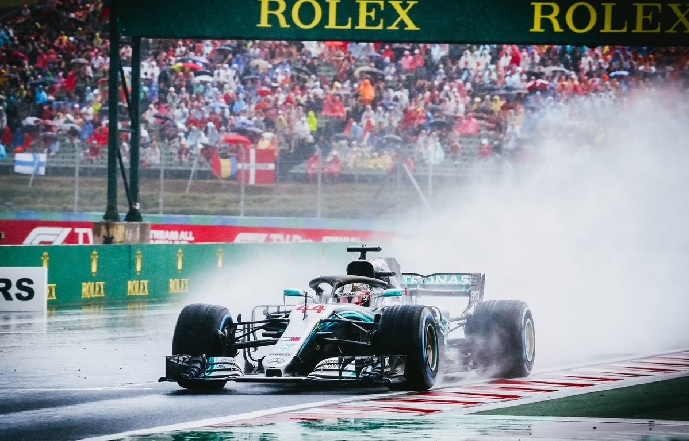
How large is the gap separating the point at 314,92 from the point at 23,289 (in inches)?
488

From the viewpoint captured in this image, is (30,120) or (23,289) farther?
(30,120)

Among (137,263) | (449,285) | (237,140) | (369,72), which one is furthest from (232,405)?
(369,72)

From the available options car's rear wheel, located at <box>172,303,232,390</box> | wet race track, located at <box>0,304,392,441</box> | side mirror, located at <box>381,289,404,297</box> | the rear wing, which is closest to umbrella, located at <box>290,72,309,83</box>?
wet race track, located at <box>0,304,392,441</box>

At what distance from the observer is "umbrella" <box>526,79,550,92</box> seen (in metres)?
31.1

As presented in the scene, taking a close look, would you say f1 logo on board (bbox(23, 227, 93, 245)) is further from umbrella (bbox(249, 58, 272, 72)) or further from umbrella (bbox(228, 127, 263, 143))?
umbrella (bbox(249, 58, 272, 72))

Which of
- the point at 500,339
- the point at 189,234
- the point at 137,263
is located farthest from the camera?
the point at 189,234

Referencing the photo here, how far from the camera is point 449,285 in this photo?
45.8 ft

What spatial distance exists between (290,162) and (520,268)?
7486 millimetres

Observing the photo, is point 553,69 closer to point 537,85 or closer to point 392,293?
point 537,85

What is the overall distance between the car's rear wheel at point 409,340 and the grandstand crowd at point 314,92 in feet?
53.4

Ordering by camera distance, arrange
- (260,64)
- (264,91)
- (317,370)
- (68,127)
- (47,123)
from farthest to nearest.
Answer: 1. (260,64)
2. (264,91)
3. (68,127)
4. (47,123)
5. (317,370)

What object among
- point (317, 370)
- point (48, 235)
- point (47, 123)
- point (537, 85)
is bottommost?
point (317, 370)

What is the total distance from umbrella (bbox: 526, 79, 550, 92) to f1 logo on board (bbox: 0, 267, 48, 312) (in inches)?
535

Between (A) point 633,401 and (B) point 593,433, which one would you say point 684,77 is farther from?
(B) point 593,433
